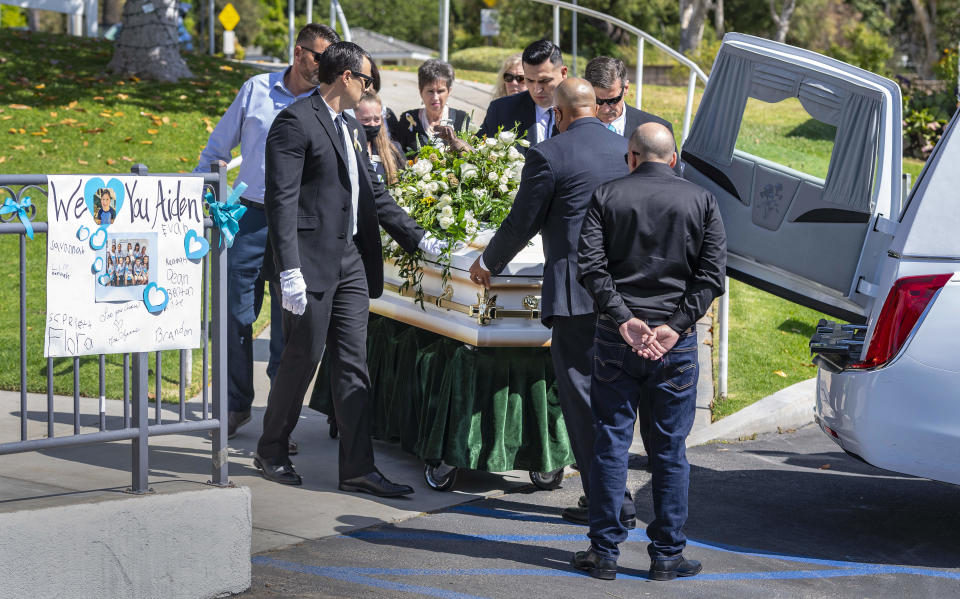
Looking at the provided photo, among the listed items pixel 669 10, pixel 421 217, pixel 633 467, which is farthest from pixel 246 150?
pixel 669 10

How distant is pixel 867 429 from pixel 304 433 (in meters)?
3.44

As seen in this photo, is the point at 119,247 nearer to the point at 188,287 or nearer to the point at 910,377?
the point at 188,287

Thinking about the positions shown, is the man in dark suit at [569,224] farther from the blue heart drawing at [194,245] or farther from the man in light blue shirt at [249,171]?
the man in light blue shirt at [249,171]

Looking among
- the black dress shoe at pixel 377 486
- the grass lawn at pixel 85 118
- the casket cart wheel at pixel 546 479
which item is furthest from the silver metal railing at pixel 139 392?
the grass lawn at pixel 85 118

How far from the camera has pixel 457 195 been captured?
584 cm

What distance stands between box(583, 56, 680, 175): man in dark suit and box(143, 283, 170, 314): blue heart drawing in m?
2.80

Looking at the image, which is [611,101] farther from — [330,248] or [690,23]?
[690,23]

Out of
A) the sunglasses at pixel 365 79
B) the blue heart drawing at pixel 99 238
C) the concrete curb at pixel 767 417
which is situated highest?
the sunglasses at pixel 365 79

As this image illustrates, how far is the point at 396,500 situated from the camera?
557 centimetres

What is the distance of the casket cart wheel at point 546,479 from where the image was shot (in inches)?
229

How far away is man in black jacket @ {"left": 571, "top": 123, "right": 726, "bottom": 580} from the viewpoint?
14.7ft

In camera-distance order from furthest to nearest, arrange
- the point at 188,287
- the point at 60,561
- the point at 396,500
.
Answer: the point at 396,500, the point at 188,287, the point at 60,561

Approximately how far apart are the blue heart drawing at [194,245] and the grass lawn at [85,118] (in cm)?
520

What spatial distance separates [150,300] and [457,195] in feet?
6.83
